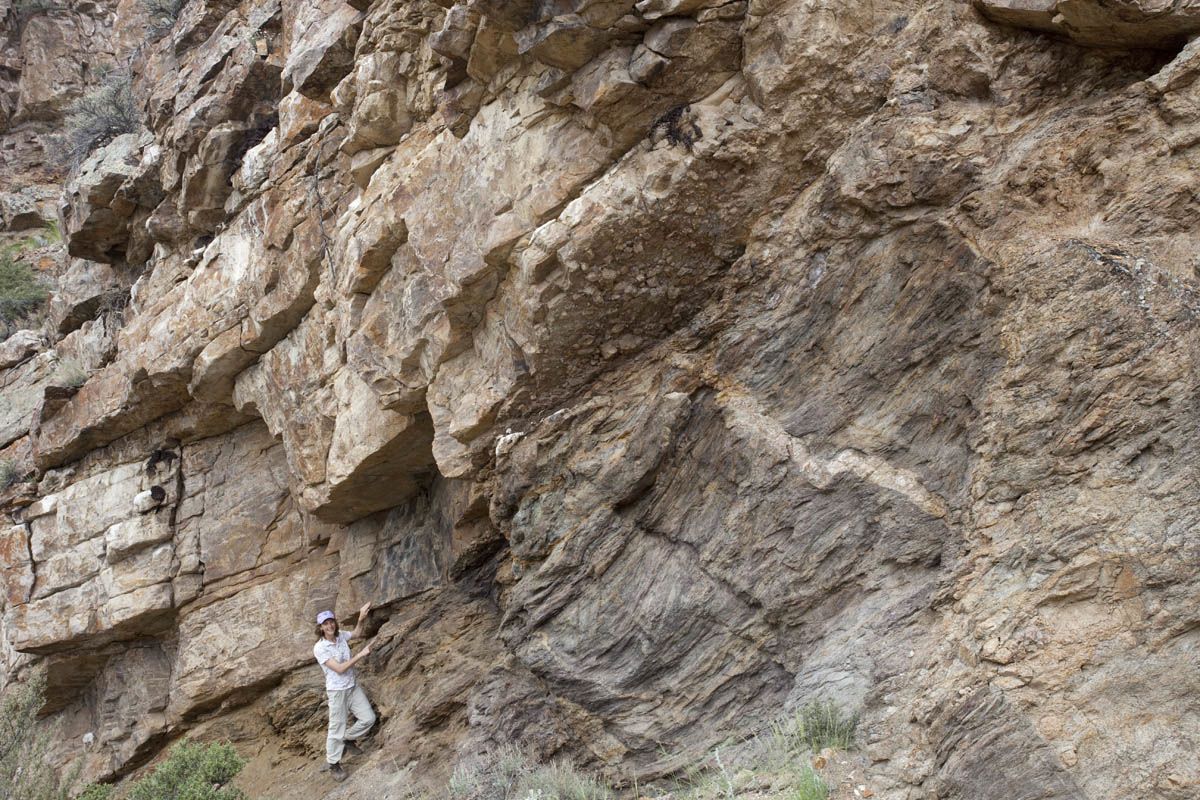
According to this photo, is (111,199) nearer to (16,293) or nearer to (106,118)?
(106,118)

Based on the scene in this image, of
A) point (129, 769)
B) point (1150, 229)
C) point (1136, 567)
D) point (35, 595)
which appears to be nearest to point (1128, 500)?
point (1136, 567)

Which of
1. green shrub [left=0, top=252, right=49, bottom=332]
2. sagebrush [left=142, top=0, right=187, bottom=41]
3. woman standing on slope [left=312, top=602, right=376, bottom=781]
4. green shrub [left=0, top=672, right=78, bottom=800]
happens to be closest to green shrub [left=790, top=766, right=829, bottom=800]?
woman standing on slope [left=312, top=602, right=376, bottom=781]

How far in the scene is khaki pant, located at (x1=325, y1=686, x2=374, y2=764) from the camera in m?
8.81

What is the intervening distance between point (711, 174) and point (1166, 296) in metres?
2.88

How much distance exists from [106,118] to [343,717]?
44.3 feet

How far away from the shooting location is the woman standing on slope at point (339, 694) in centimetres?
877

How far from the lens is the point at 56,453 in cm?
1341

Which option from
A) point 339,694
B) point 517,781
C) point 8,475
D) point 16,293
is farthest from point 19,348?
point 517,781

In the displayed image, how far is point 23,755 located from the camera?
30.8ft

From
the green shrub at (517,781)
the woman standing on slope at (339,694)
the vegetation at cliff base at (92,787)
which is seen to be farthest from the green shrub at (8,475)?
the green shrub at (517,781)

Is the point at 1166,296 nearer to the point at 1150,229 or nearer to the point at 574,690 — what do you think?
the point at 1150,229

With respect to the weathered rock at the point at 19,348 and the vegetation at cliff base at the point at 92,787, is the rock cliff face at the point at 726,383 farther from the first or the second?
the weathered rock at the point at 19,348

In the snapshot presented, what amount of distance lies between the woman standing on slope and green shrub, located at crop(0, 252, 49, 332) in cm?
1376

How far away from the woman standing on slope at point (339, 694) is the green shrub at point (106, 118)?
11961 millimetres
